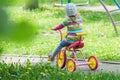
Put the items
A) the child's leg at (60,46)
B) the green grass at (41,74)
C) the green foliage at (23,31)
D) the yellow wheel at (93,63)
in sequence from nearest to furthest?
the green foliage at (23,31), the green grass at (41,74), the yellow wheel at (93,63), the child's leg at (60,46)

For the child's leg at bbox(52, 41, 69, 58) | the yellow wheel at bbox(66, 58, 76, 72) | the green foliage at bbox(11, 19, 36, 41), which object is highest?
the child's leg at bbox(52, 41, 69, 58)

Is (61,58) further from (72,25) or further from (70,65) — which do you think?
(72,25)

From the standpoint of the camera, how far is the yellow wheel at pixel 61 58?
6678 millimetres

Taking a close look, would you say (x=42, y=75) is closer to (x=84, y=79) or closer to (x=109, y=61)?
(x=84, y=79)

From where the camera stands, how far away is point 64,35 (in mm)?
7023

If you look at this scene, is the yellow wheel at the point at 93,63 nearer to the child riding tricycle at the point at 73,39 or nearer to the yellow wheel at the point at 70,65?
the child riding tricycle at the point at 73,39

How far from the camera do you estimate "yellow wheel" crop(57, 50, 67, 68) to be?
6.68 m

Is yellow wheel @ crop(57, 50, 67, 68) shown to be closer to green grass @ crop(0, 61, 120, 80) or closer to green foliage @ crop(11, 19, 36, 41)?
green grass @ crop(0, 61, 120, 80)

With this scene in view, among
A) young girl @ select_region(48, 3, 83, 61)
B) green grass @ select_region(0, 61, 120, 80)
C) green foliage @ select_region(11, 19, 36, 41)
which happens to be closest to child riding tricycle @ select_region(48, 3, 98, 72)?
young girl @ select_region(48, 3, 83, 61)

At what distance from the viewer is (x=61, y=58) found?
679cm

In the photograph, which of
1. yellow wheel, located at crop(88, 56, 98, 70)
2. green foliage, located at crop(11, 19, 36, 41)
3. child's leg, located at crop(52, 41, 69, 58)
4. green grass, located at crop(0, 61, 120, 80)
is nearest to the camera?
green foliage, located at crop(11, 19, 36, 41)

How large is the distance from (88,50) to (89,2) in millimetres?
12467

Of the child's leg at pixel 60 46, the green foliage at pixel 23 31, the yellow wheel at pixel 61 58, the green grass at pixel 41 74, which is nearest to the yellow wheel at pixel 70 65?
the yellow wheel at pixel 61 58

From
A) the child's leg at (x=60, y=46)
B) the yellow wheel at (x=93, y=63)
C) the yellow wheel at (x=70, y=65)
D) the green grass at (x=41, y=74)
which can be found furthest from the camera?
the child's leg at (x=60, y=46)
